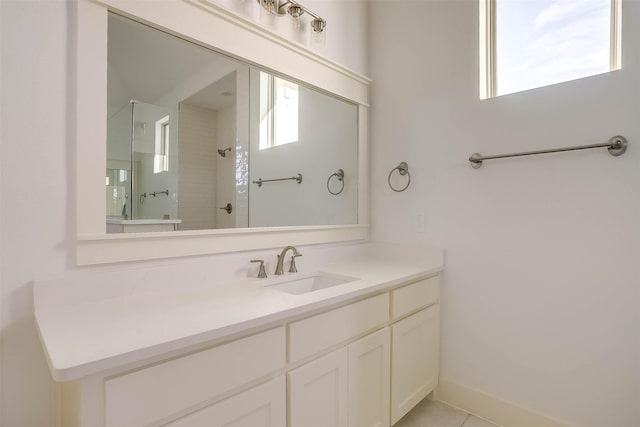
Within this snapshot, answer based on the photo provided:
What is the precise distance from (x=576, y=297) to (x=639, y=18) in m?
1.25

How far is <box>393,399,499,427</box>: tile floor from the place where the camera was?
1.78 meters

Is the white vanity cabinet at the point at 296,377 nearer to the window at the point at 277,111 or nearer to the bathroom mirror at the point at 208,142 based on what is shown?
the bathroom mirror at the point at 208,142

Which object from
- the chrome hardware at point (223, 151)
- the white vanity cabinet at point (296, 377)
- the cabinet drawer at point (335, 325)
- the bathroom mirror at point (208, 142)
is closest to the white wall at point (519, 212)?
the white vanity cabinet at point (296, 377)

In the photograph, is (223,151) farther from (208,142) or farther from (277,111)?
(277,111)

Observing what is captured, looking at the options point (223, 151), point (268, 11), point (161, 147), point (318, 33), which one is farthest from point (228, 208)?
point (318, 33)

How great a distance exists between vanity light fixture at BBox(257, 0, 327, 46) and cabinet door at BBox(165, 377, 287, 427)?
1.72 m

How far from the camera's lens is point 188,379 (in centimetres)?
90

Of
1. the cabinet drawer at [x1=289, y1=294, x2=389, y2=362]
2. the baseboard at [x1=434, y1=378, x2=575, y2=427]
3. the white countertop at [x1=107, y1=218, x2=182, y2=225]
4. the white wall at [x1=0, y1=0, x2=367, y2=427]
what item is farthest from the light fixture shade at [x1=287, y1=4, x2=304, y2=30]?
the baseboard at [x1=434, y1=378, x2=575, y2=427]

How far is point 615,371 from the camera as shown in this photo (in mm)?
1475

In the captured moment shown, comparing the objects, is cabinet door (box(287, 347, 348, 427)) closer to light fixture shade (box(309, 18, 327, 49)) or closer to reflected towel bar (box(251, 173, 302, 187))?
reflected towel bar (box(251, 173, 302, 187))

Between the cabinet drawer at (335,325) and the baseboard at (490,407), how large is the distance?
82cm

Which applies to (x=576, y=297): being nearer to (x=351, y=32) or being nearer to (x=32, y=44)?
(x=351, y=32)

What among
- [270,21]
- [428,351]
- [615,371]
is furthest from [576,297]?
[270,21]

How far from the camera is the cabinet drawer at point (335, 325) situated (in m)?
1.17
